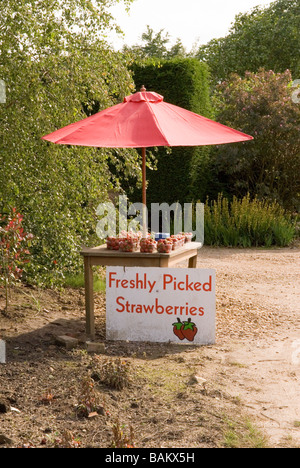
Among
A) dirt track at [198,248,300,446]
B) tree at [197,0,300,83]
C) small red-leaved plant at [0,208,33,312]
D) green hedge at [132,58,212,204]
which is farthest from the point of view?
tree at [197,0,300,83]

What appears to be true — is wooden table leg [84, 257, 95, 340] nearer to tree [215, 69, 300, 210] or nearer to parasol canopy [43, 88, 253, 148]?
parasol canopy [43, 88, 253, 148]

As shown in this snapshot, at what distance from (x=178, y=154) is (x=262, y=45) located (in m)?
17.2

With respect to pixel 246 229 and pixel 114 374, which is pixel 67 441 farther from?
pixel 246 229

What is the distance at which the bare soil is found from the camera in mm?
3324

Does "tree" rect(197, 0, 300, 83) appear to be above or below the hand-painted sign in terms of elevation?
above

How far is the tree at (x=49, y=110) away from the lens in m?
5.75

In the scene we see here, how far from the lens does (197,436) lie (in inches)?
130

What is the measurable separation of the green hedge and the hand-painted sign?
752 cm

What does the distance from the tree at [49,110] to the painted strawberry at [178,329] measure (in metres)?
1.46

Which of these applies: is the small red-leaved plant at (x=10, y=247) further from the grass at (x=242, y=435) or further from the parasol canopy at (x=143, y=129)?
the grass at (x=242, y=435)

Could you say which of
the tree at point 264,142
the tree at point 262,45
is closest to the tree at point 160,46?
the tree at point 262,45

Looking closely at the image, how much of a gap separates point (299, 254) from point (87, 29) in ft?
18.7

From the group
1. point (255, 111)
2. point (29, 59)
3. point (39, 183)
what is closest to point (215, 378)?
point (39, 183)

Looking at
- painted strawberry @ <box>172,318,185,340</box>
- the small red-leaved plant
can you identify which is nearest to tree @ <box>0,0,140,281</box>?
the small red-leaved plant
